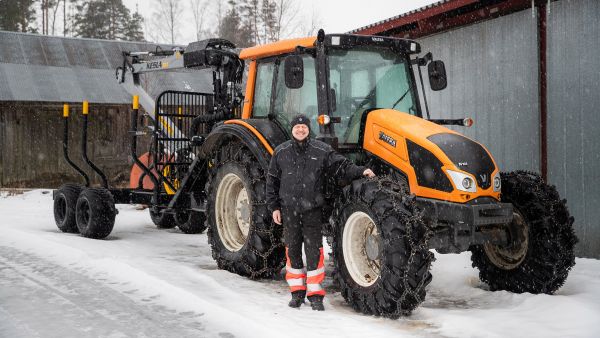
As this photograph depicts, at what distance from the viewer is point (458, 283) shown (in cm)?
697

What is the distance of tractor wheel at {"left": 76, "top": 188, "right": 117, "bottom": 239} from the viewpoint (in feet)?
30.9

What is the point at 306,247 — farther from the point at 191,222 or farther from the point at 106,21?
the point at 106,21

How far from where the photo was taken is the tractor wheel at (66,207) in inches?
396

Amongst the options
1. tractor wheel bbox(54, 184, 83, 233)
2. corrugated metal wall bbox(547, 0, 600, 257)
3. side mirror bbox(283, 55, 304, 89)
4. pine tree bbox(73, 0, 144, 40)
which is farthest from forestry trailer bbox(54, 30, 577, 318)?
pine tree bbox(73, 0, 144, 40)

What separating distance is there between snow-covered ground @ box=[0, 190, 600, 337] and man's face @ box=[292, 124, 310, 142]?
1436 mm

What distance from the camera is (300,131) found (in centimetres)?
570

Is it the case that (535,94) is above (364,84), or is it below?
above

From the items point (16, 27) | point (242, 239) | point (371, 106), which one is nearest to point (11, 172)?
point (242, 239)

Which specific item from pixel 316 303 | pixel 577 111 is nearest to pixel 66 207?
pixel 316 303

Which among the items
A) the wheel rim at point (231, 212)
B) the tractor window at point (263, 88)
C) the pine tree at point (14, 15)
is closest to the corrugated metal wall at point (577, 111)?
the tractor window at point (263, 88)

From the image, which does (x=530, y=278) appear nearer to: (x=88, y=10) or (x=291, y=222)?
(x=291, y=222)

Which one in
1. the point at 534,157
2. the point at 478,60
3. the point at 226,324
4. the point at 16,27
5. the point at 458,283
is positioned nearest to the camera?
the point at 226,324

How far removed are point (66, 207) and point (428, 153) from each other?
6.53 m

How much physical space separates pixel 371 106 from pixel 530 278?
7.09 ft
